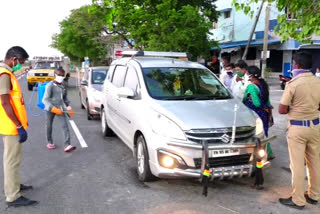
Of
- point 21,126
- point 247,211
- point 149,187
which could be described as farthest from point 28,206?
point 247,211

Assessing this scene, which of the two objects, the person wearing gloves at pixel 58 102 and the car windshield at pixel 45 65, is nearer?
the person wearing gloves at pixel 58 102

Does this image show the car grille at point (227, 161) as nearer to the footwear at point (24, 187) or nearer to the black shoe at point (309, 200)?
the black shoe at point (309, 200)

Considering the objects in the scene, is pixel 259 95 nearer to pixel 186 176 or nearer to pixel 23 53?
pixel 186 176

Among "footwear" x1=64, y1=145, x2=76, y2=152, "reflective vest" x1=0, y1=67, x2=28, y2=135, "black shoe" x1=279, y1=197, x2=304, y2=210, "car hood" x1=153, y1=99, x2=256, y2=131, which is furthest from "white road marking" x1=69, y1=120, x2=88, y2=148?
"black shoe" x1=279, y1=197, x2=304, y2=210

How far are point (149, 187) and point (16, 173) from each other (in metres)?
1.82

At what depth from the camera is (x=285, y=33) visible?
624 centimetres

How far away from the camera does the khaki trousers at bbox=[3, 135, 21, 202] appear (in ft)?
13.2

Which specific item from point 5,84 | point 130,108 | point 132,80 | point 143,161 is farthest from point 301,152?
point 5,84

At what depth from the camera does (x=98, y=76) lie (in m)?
10.9

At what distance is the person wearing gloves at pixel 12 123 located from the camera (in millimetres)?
3867

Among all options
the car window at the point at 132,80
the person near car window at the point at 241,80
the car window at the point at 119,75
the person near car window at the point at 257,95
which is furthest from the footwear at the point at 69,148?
the person near car window at the point at 257,95

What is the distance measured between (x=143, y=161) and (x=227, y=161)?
1243 mm

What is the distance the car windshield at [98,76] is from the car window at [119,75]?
11.6 ft

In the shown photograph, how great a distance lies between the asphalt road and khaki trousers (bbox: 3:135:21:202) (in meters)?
0.20
